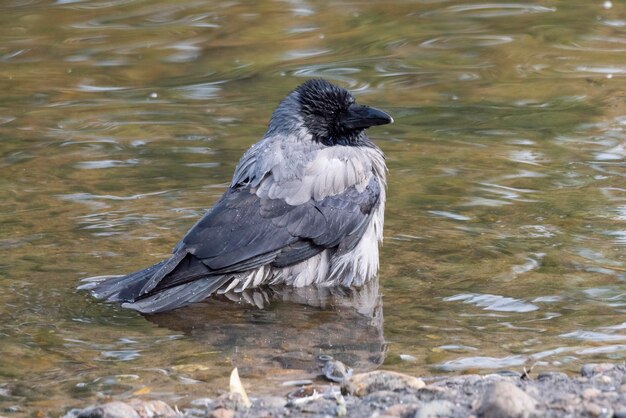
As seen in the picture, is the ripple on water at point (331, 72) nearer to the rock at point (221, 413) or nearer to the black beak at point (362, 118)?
the black beak at point (362, 118)

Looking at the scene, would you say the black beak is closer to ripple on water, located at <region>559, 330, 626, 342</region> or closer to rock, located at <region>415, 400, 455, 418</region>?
ripple on water, located at <region>559, 330, 626, 342</region>

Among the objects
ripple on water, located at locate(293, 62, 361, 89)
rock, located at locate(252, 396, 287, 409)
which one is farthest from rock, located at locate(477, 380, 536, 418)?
ripple on water, located at locate(293, 62, 361, 89)

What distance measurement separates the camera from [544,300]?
7129 mm

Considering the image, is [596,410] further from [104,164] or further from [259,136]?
[259,136]

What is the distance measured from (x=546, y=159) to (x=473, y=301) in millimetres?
3006

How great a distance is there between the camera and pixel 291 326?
7082 millimetres

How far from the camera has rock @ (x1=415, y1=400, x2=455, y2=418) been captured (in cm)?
497

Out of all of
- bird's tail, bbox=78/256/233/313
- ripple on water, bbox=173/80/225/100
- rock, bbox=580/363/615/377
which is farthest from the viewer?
ripple on water, bbox=173/80/225/100

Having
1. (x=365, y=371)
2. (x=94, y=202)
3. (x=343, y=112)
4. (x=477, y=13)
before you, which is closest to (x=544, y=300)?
(x=365, y=371)

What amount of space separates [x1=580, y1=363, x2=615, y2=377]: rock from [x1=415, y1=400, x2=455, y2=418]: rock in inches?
36.9

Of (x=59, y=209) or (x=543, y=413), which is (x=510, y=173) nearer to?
(x=59, y=209)

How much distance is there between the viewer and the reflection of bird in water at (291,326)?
6486 mm

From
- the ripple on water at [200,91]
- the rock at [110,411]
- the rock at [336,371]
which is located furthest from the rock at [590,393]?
the ripple on water at [200,91]

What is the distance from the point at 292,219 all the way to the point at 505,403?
9.72ft
